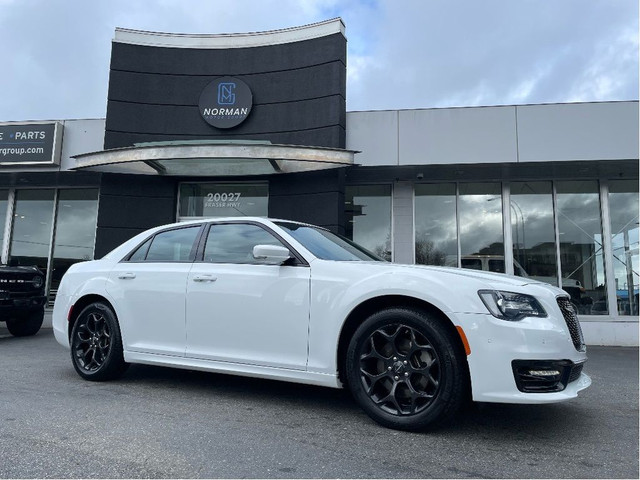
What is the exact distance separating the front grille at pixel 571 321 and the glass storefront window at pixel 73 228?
11707 mm

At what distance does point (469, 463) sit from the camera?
2646mm

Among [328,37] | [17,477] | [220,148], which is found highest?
[328,37]

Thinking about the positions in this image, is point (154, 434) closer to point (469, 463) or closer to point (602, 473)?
point (469, 463)

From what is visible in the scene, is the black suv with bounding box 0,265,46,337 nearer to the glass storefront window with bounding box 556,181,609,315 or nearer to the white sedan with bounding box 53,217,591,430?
the white sedan with bounding box 53,217,591,430

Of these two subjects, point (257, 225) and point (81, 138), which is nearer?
point (257, 225)

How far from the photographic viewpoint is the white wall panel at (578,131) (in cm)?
884

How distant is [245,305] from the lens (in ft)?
12.5

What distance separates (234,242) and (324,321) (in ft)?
4.03

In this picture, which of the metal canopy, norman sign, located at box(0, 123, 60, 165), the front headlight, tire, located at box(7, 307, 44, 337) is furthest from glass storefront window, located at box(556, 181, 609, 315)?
norman sign, located at box(0, 123, 60, 165)

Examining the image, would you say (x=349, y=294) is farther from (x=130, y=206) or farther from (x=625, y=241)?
(x=625, y=241)

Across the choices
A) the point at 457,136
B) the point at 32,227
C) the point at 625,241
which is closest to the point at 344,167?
the point at 457,136

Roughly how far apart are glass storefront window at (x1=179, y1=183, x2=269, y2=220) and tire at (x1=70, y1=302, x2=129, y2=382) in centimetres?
603

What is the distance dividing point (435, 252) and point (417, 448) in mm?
7914

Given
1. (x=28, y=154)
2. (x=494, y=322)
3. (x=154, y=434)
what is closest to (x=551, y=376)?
(x=494, y=322)
